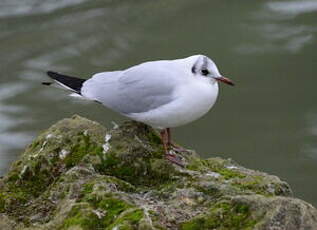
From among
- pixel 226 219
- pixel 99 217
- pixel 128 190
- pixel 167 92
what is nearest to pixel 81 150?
pixel 128 190

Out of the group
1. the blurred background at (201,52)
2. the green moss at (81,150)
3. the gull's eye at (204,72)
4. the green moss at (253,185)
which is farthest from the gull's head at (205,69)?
the blurred background at (201,52)

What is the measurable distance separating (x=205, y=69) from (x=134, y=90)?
45 centimetres

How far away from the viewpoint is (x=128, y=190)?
13.2 feet

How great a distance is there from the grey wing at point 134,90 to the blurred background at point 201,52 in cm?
273

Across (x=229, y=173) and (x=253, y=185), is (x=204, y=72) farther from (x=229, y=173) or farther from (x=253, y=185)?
(x=253, y=185)

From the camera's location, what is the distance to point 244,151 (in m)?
7.68

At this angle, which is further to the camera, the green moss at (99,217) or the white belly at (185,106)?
the white belly at (185,106)

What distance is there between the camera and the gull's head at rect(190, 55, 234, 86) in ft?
14.7

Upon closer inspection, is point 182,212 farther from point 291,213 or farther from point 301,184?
point 301,184

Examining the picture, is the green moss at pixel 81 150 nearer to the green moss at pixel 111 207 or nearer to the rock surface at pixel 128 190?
the rock surface at pixel 128 190

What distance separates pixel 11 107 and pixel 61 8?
2.82 m

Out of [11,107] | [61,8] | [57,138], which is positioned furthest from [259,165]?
[61,8]

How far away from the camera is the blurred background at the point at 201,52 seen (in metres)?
7.82

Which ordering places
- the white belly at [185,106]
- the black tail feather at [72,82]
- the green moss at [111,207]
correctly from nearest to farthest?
the green moss at [111,207], the white belly at [185,106], the black tail feather at [72,82]
